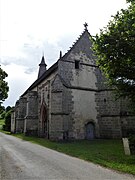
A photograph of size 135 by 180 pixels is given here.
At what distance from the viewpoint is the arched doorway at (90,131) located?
2100 cm

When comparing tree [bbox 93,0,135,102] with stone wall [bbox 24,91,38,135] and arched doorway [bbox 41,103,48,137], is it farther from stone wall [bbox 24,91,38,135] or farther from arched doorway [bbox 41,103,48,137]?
stone wall [bbox 24,91,38,135]

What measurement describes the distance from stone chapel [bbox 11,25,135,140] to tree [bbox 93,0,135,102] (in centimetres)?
527

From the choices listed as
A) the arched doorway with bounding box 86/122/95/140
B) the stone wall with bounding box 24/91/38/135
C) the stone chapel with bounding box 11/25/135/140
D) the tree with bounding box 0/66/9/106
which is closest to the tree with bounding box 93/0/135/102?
the stone chapel with bounding box 11/25/135/140

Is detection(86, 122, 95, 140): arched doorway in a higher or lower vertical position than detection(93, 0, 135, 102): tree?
lower

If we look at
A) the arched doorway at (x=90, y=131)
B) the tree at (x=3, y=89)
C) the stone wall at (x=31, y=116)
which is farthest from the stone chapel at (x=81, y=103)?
the tree at (x=3, y=89)

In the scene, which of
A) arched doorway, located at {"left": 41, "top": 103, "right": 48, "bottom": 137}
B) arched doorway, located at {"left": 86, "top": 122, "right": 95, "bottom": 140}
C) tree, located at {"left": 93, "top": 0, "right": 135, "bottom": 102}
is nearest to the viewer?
tree, located at {"left": 93, "top": 0, "right": 135, "bottom": 102}

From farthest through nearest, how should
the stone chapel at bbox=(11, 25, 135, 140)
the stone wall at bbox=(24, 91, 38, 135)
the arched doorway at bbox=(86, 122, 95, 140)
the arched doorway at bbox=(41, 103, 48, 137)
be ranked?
the stone wall at bbox=(24, 91, 38, 135) → the arched doorway at bbox=(41, 103, 48, 137) → the arched doorway at bbox=(86, 122, 95, 140) → the stone chapel at bbox=(11, 25, 135, 140)

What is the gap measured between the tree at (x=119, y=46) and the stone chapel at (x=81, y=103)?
527 centimetres

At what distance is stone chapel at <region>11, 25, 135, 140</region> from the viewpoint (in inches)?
766

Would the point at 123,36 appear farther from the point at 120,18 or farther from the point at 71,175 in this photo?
the point at 71,175

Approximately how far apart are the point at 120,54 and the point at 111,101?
929cm

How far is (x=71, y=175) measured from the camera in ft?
21.5

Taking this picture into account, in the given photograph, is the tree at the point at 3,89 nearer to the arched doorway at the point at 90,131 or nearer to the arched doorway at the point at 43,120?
the arched doorway at the point at 43,120

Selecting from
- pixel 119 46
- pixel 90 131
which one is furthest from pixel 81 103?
pixel 119 46
